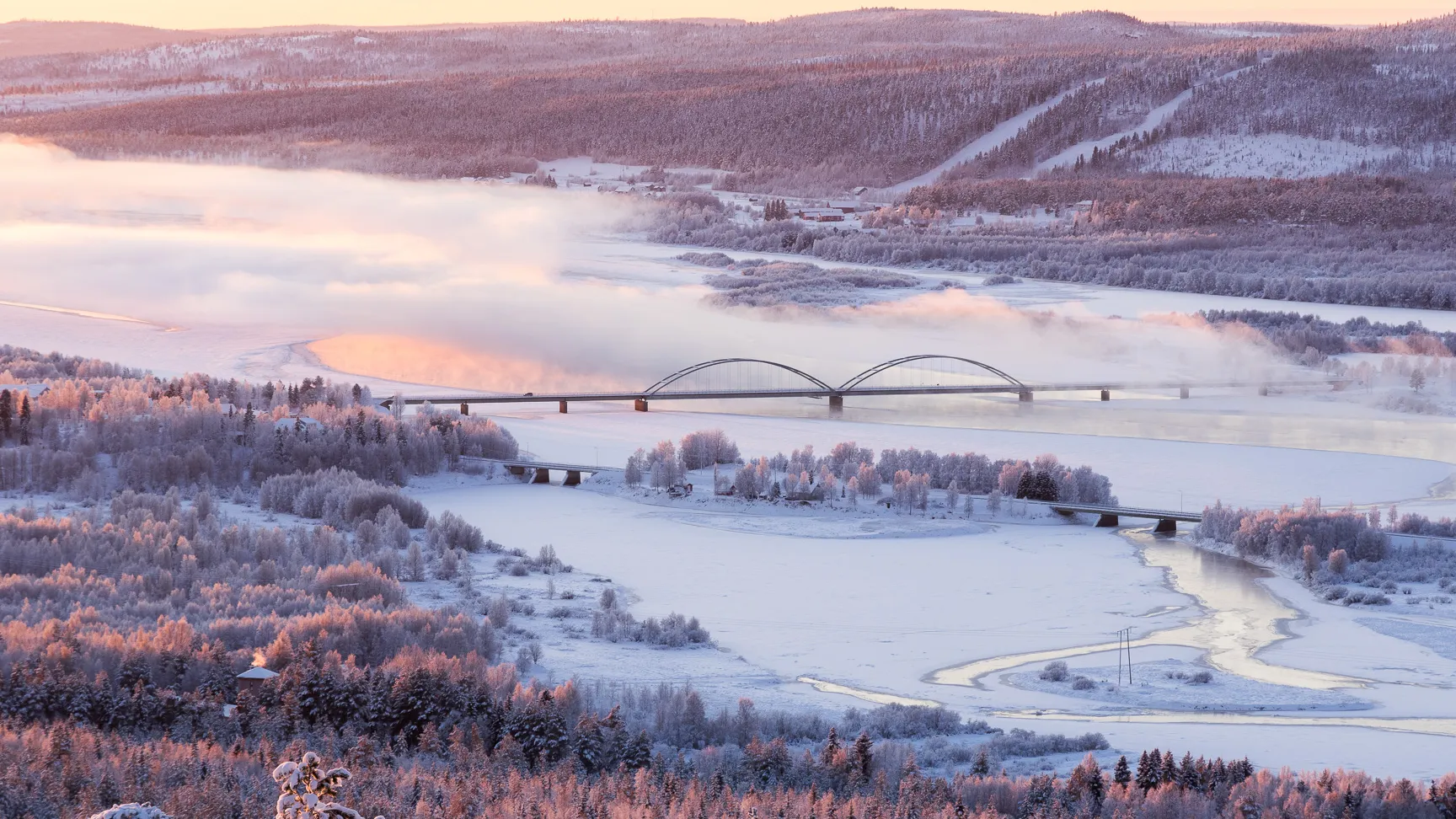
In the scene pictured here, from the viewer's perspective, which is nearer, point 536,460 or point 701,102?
point 536,460

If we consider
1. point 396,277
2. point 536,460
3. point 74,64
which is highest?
point 74,64

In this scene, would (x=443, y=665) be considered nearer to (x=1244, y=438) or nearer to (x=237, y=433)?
(x=237, y=433)

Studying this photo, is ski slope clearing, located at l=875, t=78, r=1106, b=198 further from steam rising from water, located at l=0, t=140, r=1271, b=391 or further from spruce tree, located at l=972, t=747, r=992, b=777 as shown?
spruce tree, located at l=972, t=747, r=992, b=777

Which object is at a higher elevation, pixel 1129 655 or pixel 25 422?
pixel 25 422

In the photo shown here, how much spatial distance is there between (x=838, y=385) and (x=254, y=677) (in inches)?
1104

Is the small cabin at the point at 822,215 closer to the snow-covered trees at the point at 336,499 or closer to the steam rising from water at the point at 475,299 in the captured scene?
the steam rising from water at the point at 475,299

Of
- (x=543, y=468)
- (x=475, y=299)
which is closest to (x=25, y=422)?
(x=543, y=468)

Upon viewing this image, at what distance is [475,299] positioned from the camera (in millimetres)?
64375

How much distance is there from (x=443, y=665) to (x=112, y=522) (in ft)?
33.3

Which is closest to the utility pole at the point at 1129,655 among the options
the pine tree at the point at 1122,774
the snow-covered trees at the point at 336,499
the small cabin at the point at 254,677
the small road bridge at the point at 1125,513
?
the pine tree at the point at 1122,774

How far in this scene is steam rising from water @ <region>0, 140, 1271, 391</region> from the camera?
49.3 m

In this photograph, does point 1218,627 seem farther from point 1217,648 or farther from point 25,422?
point 25,422

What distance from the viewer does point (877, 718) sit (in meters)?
17.6

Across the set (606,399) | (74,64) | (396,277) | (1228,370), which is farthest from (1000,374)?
(74,64)
